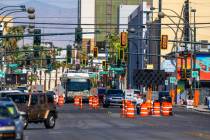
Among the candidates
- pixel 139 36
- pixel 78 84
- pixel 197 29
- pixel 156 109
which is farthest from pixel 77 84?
pixel 139 36

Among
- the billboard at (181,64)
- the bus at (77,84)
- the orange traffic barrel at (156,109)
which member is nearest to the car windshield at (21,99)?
the orange traffic barrel at (156,109)

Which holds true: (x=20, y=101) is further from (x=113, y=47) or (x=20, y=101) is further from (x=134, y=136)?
(x=113, y=47)

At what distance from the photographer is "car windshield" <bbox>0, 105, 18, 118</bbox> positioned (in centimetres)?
2200

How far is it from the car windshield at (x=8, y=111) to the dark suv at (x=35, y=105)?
1412 cm

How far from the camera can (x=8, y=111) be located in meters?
22.3

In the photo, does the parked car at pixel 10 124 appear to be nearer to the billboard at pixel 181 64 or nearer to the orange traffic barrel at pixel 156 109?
the orange traffic barrel at pixel 156 109

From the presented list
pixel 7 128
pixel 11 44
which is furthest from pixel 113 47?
pixel 7 128

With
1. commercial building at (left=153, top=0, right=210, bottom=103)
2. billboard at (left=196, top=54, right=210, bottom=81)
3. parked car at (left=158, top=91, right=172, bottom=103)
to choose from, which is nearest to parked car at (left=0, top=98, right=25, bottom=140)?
parked car at (left=158, top=91, right=172, bottom=103)

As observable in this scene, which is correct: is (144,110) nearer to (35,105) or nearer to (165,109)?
(165,109)

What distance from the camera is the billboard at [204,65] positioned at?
10112 centimetres

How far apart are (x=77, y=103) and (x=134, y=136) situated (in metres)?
54.0

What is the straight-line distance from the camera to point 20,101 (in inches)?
1469

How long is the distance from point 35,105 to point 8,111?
15.0 meters

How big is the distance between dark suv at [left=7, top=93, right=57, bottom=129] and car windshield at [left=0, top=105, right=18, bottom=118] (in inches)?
556
